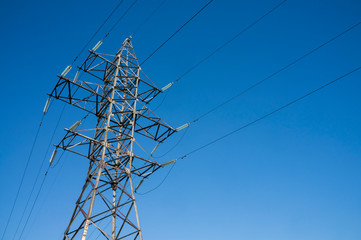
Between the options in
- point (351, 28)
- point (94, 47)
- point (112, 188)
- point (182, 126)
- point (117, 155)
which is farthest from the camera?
point (94, 47)

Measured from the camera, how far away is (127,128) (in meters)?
13.1

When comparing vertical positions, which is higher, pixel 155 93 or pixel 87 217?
pixel 155 93

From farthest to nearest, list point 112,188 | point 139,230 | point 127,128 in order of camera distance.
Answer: point 127,128 → point 112,188 → point 139,230

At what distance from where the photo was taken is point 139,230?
1004 cm

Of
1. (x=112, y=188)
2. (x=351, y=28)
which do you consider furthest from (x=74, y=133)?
(x=351, y=28)

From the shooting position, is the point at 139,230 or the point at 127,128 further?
the point at 127,128

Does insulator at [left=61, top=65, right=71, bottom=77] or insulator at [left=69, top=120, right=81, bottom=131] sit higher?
insulator at [left=61, top=65, right=71, bottom=77]

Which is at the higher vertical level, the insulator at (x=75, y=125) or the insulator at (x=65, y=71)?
the insulator at (x=65, y=71)

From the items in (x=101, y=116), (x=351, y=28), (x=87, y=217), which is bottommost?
(x=87, y=217)

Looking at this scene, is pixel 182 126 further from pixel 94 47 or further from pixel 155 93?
pixel 94 47

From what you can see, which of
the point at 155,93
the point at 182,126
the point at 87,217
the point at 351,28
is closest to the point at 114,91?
the point at 155,93

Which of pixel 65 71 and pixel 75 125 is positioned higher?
pixel 65 71

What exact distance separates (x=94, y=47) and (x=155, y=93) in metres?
4.55

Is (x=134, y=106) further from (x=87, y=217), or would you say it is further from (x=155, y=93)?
(x=87, y=217)
